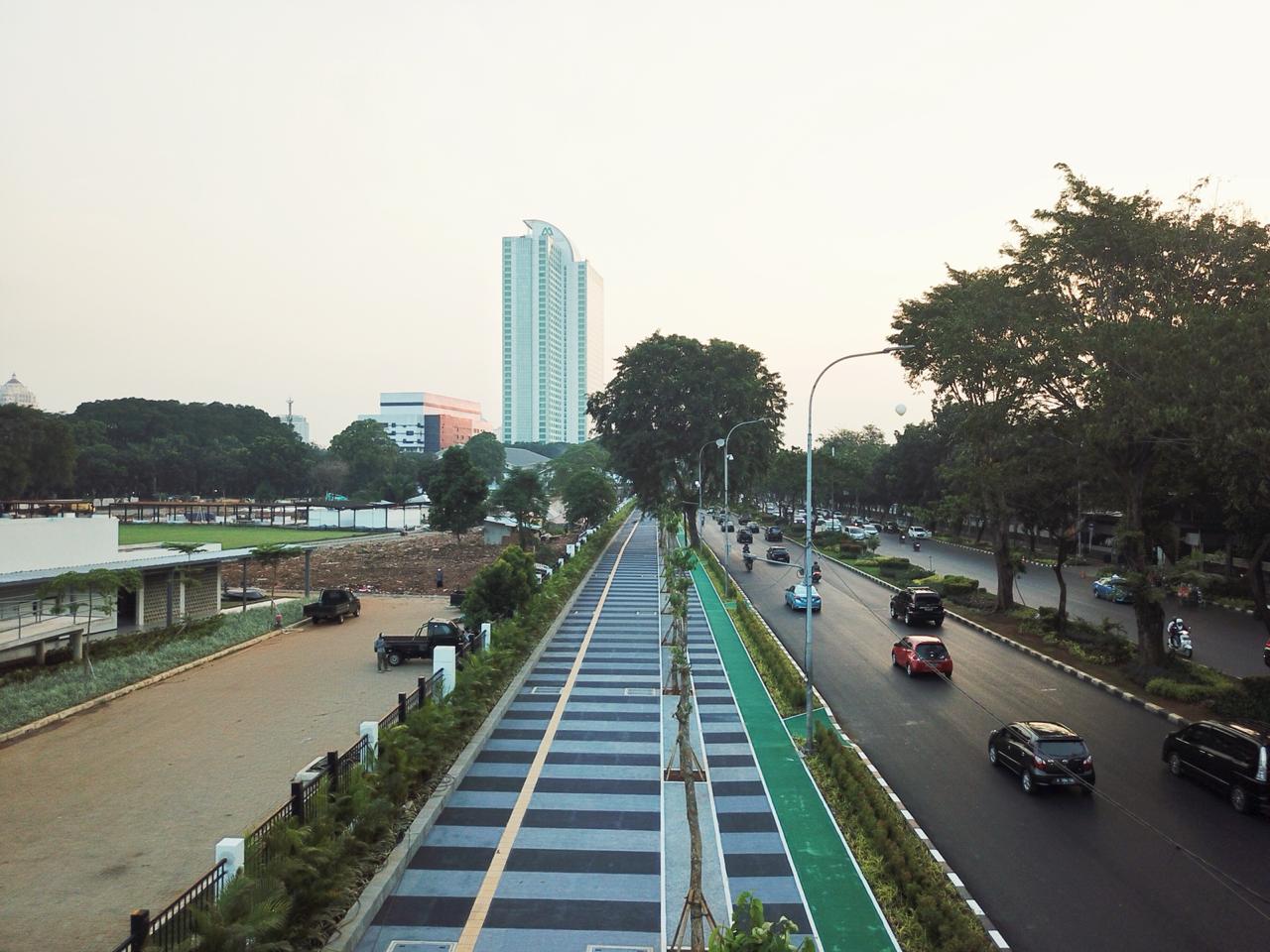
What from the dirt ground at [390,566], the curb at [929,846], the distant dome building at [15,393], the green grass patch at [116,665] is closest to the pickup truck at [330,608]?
the green grass patch at [116,665]

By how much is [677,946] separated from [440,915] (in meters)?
3.42

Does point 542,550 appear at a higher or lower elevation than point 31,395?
lower

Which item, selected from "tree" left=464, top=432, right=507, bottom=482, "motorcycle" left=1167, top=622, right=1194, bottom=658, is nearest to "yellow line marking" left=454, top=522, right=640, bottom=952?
"motorcycle" left=1167, top=622, right=1194, bottom=658

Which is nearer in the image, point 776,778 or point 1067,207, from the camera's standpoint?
point 776,778

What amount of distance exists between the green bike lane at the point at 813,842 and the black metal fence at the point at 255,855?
742 centimetres

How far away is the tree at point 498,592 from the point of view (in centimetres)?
2914

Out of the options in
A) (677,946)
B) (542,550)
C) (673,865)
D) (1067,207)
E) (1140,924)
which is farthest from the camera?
(542,550)

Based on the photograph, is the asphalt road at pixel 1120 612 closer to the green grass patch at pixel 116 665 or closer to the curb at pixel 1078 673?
the curb at pixel 1078 673

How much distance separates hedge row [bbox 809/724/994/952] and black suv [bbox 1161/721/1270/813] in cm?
654

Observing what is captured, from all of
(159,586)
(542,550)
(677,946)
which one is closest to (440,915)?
(677,946)

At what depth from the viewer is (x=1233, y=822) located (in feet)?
48.0

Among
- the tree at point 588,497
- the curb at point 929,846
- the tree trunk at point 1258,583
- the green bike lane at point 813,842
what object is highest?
the tree at point 588,497

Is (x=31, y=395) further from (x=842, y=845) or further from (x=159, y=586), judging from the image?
(x=842, y=845)

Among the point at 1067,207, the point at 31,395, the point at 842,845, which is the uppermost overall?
the point at 31,395
